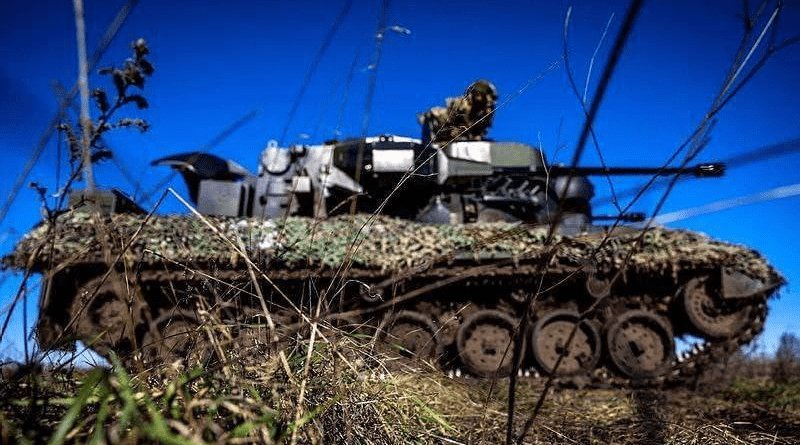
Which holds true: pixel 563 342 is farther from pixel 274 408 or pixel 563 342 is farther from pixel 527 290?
pixel 274 408

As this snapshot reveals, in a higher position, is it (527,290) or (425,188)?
(425,188)

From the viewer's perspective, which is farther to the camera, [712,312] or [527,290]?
[712,312]

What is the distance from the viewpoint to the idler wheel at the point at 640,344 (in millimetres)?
6430

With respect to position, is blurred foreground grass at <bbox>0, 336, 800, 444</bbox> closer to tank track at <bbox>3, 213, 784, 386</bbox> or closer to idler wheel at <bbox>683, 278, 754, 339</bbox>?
tank track at <bbox>3, 213, 784, 386</bbox>

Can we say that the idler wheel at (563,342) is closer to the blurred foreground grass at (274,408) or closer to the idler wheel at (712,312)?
the idler wheel at (712,312)

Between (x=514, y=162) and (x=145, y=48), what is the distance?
7.59 m

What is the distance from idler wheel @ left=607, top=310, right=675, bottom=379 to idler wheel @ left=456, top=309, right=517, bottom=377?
147 cm

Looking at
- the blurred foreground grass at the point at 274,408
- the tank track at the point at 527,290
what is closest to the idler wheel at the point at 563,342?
the tank track at the point at 527,290

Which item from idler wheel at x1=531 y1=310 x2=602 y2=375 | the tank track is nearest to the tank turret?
the tank track

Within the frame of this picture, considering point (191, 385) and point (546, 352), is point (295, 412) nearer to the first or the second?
point (191, 385)

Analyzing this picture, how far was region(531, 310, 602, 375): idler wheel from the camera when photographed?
648 centimetres

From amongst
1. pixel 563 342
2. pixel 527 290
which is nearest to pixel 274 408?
pixel 527 290

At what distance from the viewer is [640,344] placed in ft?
21.6

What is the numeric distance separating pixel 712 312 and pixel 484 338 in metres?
3.20
